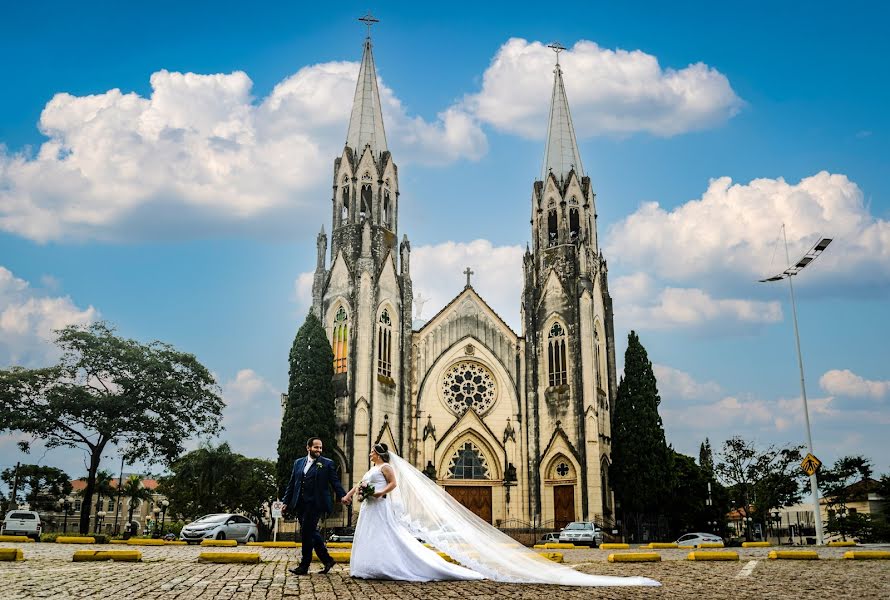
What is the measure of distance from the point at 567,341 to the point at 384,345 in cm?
1102

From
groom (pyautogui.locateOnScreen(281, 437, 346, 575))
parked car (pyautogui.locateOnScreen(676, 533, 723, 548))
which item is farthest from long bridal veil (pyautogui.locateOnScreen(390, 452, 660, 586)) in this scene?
parked car (pyautogui.locateOnScreen(676, 533, 723, 548))

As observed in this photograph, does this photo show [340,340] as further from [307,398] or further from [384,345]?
[307,398]

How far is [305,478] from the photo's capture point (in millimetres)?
12000

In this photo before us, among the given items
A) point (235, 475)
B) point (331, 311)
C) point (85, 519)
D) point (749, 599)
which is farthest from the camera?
point (235, 475)

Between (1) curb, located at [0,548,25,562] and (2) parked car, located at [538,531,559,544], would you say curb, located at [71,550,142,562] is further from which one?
(2) parked car, located at [538,531,559,544]

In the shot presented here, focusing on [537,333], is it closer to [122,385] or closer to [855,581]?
[122,385]

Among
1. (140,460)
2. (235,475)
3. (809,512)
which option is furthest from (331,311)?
(809,512)

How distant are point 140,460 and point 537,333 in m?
23.8

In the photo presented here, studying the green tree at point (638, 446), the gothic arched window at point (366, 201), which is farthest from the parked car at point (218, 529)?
the gothic arched window at point (366, 201)

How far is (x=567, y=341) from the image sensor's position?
47.2 meters

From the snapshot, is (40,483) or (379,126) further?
(40,483)

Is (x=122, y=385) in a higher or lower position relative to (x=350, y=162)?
lower

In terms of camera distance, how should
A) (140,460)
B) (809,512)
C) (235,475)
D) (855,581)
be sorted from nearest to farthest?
(855,581) < (140,460) < (235,475) < (809,512)

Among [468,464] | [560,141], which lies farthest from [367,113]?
[468,464]
